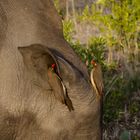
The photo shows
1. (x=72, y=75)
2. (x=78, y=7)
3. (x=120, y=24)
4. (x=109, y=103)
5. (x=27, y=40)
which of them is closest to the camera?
(x=72, y=75)

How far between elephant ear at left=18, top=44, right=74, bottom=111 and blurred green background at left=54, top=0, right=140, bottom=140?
231 cm

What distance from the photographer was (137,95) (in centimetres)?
732

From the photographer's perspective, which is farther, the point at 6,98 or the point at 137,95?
the point at 137,95

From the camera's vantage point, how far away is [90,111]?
3812 mm

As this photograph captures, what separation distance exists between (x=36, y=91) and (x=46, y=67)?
0.21 meters

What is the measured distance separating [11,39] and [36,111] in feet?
1.48

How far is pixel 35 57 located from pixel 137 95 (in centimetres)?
370

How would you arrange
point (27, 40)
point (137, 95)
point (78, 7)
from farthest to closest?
point (78, 7), point (137, 95), point (27, 40)

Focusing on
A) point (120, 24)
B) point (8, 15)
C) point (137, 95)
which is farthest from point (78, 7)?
point (8, 15)

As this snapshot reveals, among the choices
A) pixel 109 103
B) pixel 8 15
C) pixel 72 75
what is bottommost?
pixel 109 103

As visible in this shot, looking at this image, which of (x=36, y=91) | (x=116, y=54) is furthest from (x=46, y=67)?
(x=116, y=54)

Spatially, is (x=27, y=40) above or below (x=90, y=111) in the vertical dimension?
above

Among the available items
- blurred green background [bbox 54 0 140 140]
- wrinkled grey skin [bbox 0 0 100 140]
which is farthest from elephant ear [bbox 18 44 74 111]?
→ blurred green background [bbox 54 0 140 140]

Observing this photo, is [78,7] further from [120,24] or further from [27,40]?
[27,40]
